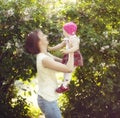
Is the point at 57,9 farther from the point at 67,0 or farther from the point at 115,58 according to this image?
the point at 115,58

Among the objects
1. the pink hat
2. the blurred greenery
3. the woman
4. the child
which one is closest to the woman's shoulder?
the woman

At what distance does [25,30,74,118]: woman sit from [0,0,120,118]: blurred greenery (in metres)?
2.01

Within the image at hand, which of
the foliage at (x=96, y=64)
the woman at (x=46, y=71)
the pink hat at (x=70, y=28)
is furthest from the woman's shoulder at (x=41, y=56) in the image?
the foliage at (x=96, y=64)

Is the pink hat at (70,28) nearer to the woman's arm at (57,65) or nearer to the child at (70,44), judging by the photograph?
the child at (70,44)

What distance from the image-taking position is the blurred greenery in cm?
625

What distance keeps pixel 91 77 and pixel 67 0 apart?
1.26m

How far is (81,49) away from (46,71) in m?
2.28

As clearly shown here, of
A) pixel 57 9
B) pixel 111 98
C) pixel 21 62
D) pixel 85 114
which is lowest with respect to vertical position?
pixel 85 114

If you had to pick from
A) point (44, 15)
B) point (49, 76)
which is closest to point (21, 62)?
point (44, 15)

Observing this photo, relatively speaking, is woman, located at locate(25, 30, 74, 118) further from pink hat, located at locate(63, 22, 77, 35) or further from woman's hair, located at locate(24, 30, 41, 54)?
pink hat, located at locate(63, 22, 77, 35)

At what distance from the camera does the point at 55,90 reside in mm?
4102

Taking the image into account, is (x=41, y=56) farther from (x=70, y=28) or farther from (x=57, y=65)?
(x=70, y=28)

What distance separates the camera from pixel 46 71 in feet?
13.3

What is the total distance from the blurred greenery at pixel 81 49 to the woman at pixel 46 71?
2014 millimetres
